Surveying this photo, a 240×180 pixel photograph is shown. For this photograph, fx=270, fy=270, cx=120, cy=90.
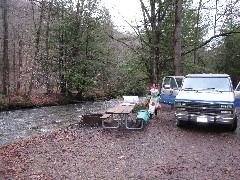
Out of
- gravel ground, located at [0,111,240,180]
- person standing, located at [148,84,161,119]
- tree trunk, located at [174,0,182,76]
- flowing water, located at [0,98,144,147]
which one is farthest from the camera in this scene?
tree trunk, located at [174,0,182,76]

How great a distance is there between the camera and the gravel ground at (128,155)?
653cm

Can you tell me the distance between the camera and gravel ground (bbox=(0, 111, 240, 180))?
6.53 m

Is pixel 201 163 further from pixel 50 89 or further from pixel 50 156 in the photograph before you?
pixel 50 89

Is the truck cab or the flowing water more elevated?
the truck cab

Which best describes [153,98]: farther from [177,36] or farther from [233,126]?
[177,36]

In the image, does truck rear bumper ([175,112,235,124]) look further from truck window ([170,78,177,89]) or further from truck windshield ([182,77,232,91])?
truck window ([170,78,177,89])

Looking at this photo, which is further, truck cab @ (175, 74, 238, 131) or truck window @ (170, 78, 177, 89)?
truck window @ (170, 78, 177, 89)

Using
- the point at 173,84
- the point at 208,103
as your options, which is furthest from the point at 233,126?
the point at 173,84

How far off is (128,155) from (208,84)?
211 inches

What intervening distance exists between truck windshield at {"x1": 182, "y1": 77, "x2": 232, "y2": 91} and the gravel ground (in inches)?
64.8

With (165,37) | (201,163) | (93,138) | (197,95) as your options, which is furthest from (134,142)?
(165,37)

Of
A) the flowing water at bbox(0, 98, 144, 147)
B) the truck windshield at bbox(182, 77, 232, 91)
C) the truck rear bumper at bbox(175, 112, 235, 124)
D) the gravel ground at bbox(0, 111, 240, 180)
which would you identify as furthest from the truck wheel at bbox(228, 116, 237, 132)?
the flowing water at bbox(0, 98, 144, 147)

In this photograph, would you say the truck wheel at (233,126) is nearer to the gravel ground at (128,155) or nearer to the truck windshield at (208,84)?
the gravel ground at (128,155)

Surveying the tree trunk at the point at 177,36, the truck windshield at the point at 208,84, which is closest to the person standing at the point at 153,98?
the truck windshield at the point at 208,84
